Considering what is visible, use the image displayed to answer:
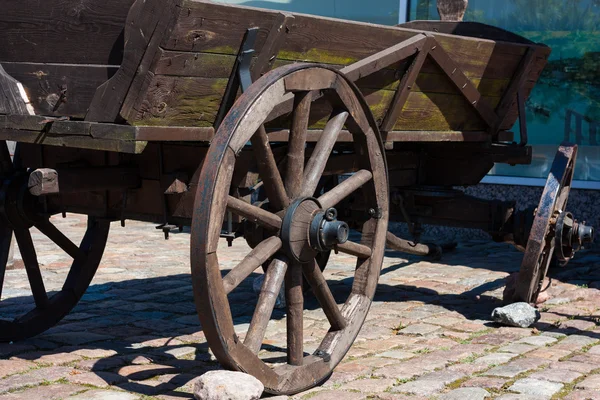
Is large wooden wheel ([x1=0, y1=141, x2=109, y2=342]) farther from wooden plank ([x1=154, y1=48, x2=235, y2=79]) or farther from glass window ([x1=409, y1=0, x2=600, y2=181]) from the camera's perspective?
glass window ([x1=409, y1=0, x2=600, y2=181])

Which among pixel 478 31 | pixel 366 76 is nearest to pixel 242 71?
pixel 366 76

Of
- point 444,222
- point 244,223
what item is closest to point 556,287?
point 444,222

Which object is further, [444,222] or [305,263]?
[444,222]

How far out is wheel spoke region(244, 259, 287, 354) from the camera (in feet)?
12.1

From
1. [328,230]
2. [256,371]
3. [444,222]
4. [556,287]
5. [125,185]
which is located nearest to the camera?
[256,371]

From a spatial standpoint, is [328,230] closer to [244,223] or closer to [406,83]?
[244,223]

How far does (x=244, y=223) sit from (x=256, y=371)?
1.01 meters

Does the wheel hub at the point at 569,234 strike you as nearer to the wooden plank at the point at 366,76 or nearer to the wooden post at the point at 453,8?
the wooden plank at the point at 366,76

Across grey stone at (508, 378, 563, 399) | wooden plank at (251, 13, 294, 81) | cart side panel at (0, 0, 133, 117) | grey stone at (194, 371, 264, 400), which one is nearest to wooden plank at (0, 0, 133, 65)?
cart side panel at (0, 0, 133, 117)

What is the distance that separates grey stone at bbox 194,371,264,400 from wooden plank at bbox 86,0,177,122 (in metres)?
1.04

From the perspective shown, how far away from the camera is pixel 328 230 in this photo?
3891 mm

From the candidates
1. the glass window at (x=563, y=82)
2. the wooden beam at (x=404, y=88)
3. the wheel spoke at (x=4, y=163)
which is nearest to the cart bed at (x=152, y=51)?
the wooden beam at (x=404, y=88)

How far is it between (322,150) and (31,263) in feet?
5.54

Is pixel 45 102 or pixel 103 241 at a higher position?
pixel 45 102
